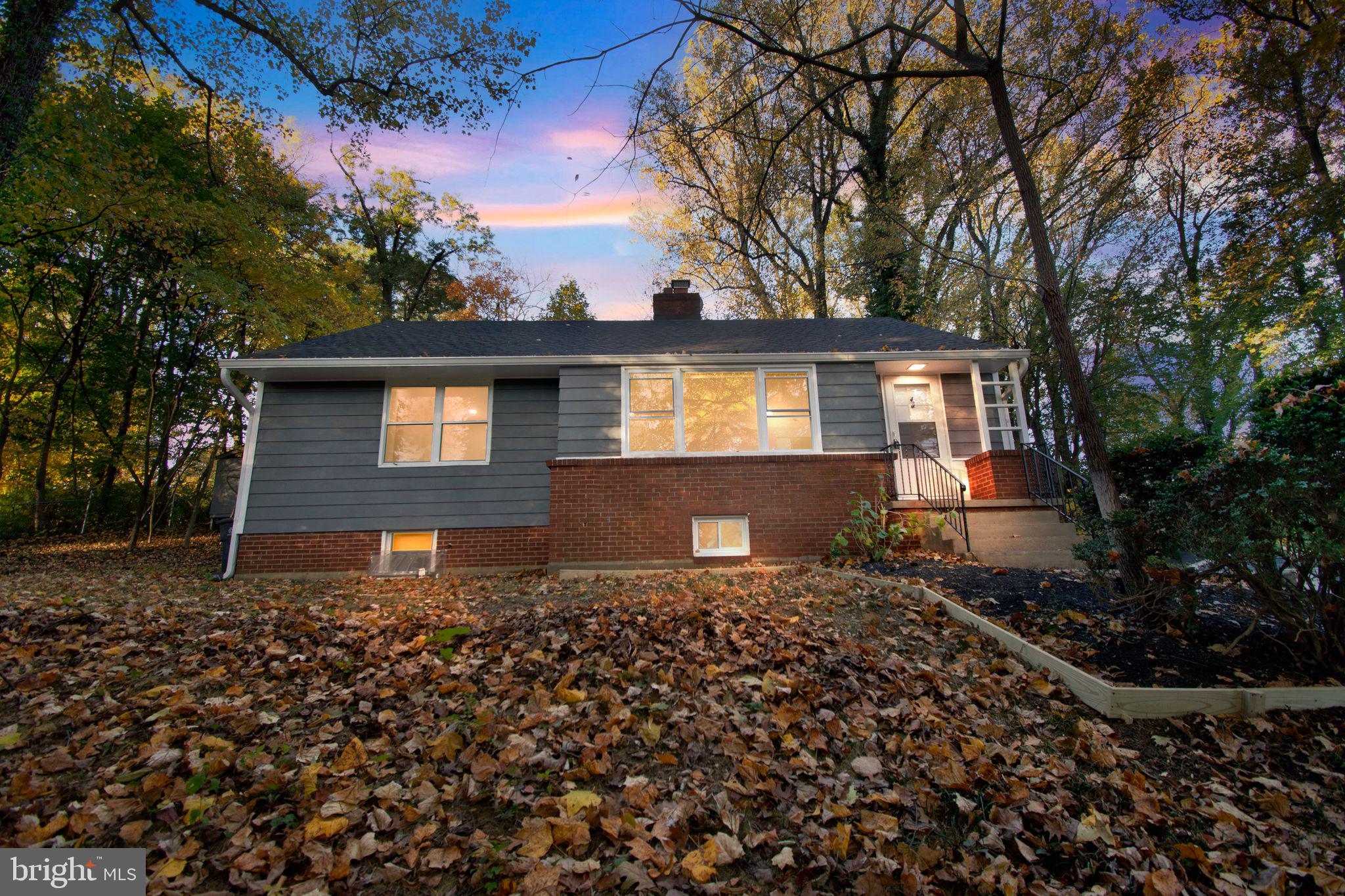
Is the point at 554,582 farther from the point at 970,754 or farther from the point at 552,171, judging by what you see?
the point at 970,754

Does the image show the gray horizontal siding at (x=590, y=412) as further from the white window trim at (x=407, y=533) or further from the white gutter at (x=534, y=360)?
the white window trim at (x=407, y=533)

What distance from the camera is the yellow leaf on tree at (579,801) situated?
2.19 meters

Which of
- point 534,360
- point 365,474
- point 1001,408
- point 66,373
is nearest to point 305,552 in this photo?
point 365,474

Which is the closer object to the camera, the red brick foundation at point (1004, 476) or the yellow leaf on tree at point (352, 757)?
the yellow leaf on tree at point (352, 757)

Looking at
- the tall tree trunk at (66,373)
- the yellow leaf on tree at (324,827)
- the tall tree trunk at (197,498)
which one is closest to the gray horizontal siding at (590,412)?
the yellow leaf on tree at (324,827)

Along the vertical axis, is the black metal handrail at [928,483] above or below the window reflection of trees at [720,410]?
below

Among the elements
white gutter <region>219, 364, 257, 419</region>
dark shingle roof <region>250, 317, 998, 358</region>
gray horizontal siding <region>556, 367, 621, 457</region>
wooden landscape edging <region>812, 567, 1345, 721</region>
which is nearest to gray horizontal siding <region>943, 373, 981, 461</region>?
dark shingle roof <region>250, 317, 998, 358</region>

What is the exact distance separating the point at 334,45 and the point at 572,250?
529cm

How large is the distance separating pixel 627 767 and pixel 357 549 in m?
7.57

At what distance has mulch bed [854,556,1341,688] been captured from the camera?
11.1 ft

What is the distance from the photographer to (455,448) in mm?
9109

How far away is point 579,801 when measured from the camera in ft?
7.30

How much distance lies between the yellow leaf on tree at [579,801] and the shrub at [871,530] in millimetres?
5911

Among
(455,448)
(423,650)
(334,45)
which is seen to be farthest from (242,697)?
(334,45)
